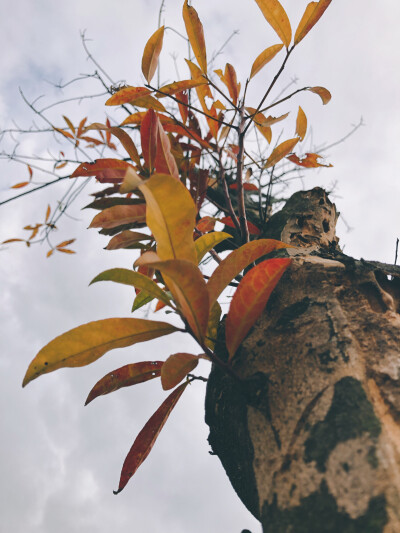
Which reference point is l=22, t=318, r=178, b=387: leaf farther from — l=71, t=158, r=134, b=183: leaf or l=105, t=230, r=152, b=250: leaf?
l=71, t=158, r=134, b=183: leaf

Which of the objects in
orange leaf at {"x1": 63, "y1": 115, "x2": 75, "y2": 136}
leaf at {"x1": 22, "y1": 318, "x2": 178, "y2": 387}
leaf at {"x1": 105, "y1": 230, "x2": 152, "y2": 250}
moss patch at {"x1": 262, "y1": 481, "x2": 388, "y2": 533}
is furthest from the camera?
orange leaf at {"x1": 63, "y1": 115, "x2": 75, "y2": 136}

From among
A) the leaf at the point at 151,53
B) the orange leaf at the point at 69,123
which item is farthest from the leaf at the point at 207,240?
the orange leaf at the point at 69,123

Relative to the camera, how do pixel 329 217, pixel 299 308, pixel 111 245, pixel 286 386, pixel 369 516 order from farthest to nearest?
1. pixel 329 217
2. pixel 111 245
3. pixel 299 308
4. pixel 286 386
5. pixel 369 516

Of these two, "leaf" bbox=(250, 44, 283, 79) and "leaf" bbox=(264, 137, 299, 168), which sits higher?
"leaf" bbox=(250, 44, 283, 79)

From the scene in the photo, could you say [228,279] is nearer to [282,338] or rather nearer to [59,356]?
[282,338]


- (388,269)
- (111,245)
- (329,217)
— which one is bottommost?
(388,269)

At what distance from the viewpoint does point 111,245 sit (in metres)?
0.73

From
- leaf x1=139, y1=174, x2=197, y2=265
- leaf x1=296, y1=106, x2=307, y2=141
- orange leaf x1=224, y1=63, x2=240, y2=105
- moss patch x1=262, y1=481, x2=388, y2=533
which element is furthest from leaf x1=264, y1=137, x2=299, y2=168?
moss patch x1=262, y1=481, x2=388, y2=533

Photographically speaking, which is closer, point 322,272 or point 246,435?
point 246,435

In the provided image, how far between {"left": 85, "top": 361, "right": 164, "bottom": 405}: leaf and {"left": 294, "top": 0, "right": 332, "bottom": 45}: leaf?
0.78 meters

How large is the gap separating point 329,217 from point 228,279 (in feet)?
1.99

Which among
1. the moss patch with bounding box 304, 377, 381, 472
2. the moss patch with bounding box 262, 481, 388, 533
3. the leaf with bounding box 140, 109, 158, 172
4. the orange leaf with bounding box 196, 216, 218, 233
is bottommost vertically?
the moss patch with bounding box 262, 481, 388, 533

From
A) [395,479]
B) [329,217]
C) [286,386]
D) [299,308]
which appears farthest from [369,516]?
[329,217]

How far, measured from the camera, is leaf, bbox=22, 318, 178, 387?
50cm
